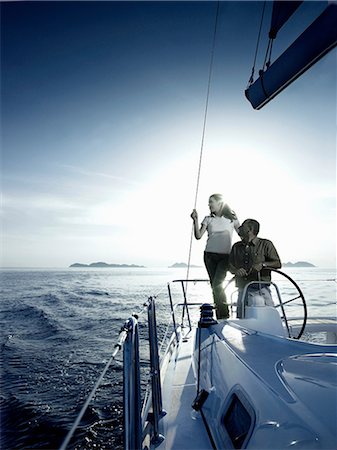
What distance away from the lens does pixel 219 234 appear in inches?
149

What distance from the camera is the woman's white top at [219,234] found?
12.4ft

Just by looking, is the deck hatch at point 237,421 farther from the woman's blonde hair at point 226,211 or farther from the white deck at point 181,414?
the woman's blonde hair at point 226,211

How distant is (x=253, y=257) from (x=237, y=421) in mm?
1840

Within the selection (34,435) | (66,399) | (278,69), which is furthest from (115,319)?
(278,69)

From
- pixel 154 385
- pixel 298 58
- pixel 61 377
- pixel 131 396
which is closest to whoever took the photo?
pixel 131 396

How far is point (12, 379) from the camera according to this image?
20.6 ft

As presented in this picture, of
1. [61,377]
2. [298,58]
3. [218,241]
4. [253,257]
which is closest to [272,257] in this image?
[253,257]

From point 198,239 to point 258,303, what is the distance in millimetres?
1289

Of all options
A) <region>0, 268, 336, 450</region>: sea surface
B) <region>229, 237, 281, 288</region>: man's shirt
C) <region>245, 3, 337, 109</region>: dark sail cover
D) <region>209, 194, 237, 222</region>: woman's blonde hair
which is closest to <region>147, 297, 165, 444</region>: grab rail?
<region>0, 268, 336, 450</region>: sea surface

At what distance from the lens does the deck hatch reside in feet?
4.16

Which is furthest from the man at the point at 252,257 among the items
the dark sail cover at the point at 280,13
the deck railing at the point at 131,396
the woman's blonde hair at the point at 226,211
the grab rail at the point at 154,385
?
the dark sail cover at the point at 280,13

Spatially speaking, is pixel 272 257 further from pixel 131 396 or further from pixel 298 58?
pixel 131 396

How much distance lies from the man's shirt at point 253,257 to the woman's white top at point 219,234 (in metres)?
0.52

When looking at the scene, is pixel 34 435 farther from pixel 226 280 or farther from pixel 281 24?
pixel 281 24
